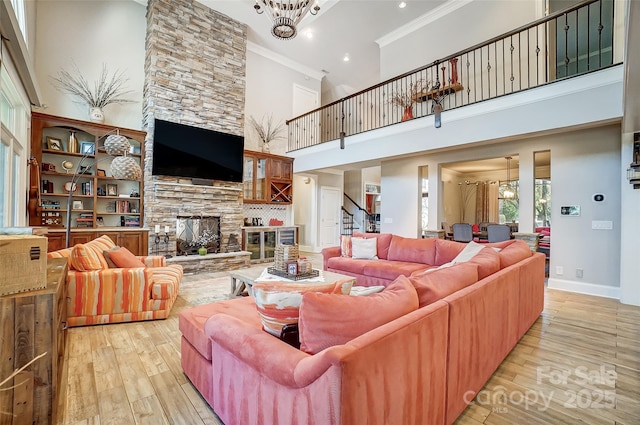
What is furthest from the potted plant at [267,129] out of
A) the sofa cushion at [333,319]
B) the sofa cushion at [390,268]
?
the sofa cushion at [333,319]

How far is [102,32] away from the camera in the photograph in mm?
5742

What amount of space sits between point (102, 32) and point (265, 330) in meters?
7.08

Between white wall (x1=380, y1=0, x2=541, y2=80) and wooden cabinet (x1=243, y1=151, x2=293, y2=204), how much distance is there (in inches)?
148

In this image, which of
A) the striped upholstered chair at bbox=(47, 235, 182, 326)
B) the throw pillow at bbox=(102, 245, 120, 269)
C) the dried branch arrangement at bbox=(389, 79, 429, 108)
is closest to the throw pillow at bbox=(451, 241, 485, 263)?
the striped upholstered chair at bbox=(47, 235, 182, 326)

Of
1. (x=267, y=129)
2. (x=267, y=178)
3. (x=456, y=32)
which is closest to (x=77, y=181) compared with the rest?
(x=267, y=178)

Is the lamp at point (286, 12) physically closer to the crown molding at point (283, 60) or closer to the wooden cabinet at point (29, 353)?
the wooden cabinet at point (29, 353)

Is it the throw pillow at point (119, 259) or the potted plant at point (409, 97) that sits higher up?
the potted plant at point (409, 97)

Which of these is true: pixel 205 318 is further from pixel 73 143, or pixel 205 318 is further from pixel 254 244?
pixel 254 244

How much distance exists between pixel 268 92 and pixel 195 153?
11.3 feet

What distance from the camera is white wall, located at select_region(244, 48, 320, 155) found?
26.8 ft

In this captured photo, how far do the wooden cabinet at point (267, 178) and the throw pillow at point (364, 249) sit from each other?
3538mm

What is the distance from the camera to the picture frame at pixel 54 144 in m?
4.98

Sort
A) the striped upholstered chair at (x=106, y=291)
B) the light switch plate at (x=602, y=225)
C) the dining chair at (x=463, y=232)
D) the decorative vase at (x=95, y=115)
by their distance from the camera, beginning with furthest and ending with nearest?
the dining chair at (x=463, y=232)
the decorative vase at (x=95, y=115)
the light switch plate at (x=602, y=225)
the striped upholstered chair at (x=106, y=291)

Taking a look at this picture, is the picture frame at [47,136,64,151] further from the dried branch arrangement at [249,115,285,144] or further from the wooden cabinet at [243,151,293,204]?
the dried branch arrangement at [249,115,285,144]
